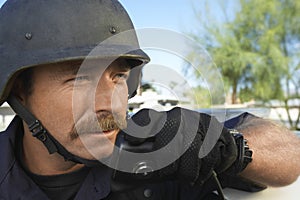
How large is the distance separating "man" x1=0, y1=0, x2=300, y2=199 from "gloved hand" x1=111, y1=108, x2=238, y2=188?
52 millimetres

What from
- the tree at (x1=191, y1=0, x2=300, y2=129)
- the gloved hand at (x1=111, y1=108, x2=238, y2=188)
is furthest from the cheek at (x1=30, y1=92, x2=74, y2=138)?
the tree at (x1=191, y1=0, x2=300, y2=129)

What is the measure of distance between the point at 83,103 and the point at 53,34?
1.01ft

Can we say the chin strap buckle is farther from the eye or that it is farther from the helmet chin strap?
the eye

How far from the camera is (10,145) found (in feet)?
4.70

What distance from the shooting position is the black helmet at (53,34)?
131 centimetres

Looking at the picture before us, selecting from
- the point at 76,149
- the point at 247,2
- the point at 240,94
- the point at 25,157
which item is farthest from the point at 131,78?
the point at 247,2

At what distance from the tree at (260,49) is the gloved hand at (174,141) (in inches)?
678

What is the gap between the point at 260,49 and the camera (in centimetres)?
1892

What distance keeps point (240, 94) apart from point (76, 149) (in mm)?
18048

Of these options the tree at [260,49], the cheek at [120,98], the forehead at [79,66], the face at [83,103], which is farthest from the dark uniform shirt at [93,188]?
the tree at [260,49]

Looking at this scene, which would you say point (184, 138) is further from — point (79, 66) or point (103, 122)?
point (79, 66)

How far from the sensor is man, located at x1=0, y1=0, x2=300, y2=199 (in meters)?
1.20

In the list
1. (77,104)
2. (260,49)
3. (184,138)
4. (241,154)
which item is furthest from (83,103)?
(260,49)

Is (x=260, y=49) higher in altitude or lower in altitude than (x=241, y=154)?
lower
